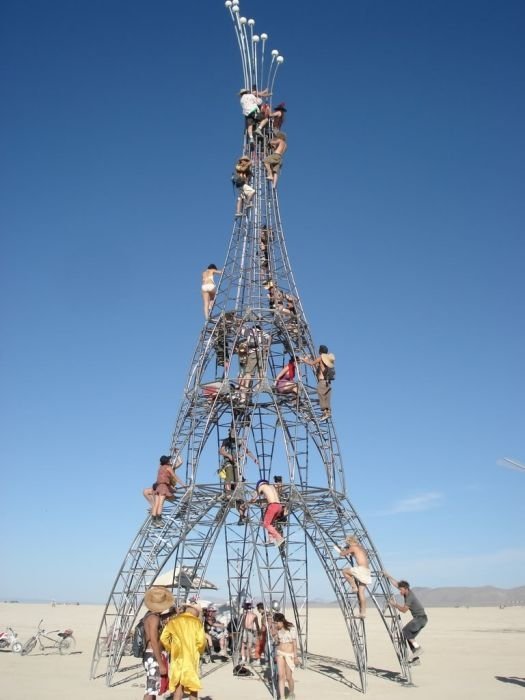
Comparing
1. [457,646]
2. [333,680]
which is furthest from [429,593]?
[333,680]

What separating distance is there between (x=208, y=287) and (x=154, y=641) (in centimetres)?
1051

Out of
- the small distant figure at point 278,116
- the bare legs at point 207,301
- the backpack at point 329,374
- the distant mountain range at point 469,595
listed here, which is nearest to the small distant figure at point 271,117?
the small distant figure at point 278,116

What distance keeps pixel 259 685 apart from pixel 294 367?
7.13 metres

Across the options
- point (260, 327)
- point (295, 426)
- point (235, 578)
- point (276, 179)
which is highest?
point (276, 179)

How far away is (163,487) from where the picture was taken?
15508mm

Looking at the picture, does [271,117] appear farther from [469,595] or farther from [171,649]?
[469,595]

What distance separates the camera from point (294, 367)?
654 inches

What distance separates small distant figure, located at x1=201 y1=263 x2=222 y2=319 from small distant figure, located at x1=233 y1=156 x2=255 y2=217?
194 centimetres

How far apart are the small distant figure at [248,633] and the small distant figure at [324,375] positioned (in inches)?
242

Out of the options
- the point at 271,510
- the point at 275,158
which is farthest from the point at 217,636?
the point at 275,158

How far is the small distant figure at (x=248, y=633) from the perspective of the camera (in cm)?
1738

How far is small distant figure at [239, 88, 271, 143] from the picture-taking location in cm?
1905

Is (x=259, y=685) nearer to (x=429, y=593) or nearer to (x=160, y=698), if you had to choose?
(x=160, y=698)

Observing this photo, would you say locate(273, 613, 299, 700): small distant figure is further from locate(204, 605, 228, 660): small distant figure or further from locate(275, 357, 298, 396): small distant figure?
locate(204, 605, 228, 660): small distant figure
